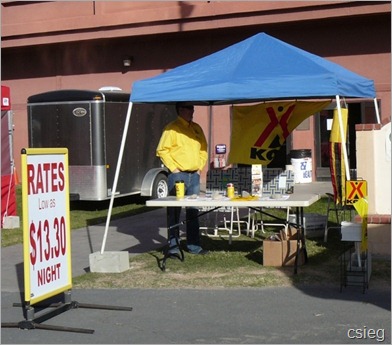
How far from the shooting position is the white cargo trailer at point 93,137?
1700 cm

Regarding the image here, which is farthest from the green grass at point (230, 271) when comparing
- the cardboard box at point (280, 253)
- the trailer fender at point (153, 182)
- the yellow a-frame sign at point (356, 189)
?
the trailer fender at point (153, 182)

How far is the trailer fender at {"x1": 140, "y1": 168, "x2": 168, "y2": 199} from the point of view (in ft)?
59.8

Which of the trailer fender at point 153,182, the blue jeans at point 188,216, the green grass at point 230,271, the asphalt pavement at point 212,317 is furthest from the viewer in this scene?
the trailer fender at point 153,182

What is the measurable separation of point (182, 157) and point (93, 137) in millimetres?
6584

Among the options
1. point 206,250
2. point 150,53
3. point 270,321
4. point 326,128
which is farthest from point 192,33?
point 270,321

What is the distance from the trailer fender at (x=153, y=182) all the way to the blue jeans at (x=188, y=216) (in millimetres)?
7163

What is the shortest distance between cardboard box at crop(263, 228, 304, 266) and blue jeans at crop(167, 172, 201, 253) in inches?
46.3

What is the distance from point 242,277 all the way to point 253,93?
2127 mm

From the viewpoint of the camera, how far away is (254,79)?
9930 mm

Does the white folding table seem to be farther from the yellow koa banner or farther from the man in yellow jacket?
the yellow koa banner

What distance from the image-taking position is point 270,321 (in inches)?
295

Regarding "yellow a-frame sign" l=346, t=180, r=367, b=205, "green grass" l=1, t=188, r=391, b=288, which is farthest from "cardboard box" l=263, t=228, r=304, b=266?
"yellow a-frame sign" l=346, t=180, r=367, b=205

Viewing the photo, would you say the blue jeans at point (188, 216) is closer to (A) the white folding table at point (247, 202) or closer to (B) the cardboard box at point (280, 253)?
(A) the white folding table at point (247, 202)

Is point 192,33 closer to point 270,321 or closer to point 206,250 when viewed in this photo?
point 206,250
